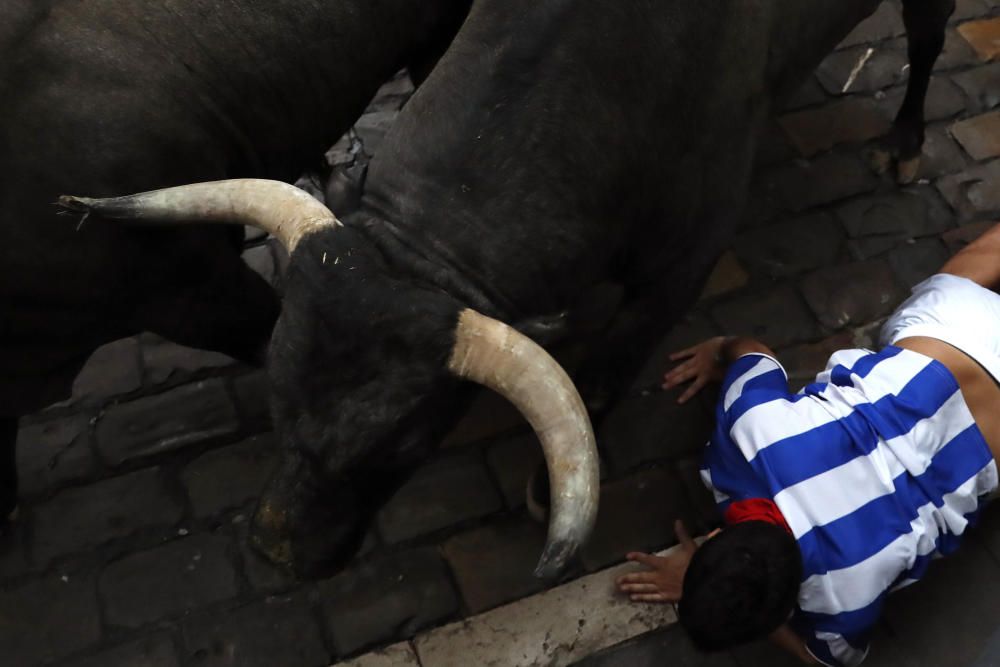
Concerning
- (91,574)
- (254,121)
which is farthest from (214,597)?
(254,121)

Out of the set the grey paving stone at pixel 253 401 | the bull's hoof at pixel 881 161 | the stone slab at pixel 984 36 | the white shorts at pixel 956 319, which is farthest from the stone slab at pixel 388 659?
the stone slab at pixel 984 36

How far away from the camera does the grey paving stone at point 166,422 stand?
4.09 m

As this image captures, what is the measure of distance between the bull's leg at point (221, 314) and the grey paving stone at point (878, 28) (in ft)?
Answer: 12.9

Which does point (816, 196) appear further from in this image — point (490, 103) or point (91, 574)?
point (91, 574)

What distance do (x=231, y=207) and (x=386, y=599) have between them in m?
1.92

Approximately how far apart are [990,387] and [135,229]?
10.6ft

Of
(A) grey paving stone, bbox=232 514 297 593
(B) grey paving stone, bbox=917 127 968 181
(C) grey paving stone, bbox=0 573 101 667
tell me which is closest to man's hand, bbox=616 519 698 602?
(A) grey paving stone, bbox=232 514 297 593

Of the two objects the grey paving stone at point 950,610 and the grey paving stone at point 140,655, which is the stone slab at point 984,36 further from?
the grey paving stone at point 140,655

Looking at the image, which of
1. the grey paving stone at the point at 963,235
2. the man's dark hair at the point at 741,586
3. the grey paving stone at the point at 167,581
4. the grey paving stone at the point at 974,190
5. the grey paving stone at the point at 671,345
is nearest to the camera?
the man's dark hair at the point at 741,586

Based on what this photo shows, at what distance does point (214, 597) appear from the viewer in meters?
3.77

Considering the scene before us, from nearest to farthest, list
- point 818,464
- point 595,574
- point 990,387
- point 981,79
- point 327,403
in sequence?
point 327,403 < point 818,464 < point 990,387 < point 595,574 < point 981,79

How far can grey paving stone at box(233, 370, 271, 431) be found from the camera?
4176mm

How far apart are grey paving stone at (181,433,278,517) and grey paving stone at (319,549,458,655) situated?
21.9 inches

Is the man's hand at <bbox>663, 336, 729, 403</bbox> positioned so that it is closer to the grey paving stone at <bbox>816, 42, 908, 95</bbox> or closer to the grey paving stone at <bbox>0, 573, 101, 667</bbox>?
the grey paving stone at <bbox>816, 42, 908, 95</bbox>
